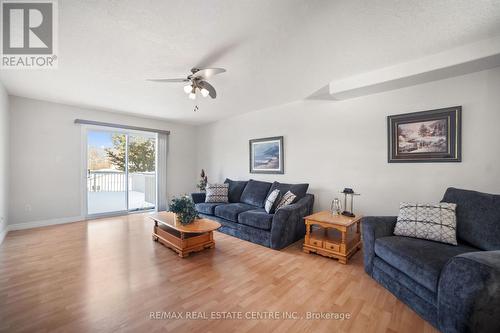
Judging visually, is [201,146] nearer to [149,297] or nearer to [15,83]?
[15,83]

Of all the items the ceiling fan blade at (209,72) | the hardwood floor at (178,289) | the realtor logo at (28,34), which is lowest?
the hardwood floor at (178,289)

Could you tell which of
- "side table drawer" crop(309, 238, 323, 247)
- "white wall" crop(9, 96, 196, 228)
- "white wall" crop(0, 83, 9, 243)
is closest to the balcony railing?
"white wall" crop(9, 96, 196, 228)

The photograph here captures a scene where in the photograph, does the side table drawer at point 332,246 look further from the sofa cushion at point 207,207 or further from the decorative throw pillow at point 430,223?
the sofa cushion at point 207,207

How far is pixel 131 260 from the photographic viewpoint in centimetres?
262

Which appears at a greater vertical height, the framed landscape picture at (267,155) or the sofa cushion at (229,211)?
the framed landscape picture at (267,155)

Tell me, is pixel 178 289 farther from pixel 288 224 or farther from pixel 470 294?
pixel 470 294

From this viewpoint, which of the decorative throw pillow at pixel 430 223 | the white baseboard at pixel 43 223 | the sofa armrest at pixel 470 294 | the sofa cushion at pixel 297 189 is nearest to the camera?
the sofa armrest at pixel 470 294

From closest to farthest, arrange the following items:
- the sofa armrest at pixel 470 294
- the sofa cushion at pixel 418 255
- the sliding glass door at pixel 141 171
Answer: the sofa armrest at pixel 470 294 < the sofa cushion at pixel 418 255 < the sliding glass door at pixel 141 171

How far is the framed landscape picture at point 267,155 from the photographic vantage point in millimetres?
4301

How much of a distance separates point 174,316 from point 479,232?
2.72 meters

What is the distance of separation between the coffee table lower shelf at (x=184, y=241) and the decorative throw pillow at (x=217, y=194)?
1290 mm

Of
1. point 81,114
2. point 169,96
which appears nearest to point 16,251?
point 81,114

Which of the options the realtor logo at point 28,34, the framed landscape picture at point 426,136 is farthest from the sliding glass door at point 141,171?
the framed landscape picture at point 426,136

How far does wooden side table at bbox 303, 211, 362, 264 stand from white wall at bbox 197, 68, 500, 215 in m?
0.61
